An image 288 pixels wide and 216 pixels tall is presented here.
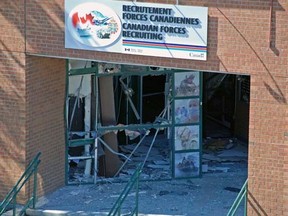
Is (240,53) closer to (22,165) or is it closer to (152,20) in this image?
(152,20)

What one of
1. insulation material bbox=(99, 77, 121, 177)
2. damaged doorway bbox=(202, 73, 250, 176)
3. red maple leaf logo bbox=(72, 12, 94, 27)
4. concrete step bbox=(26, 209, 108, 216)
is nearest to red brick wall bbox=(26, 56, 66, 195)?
concrete step bbox=(26, 209, 108, 216)

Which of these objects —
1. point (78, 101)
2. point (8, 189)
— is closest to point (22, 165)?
point (8, 189)

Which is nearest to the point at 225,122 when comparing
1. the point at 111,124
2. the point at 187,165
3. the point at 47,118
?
the point at 187,165

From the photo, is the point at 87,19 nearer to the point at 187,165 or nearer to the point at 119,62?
the point at 119,62

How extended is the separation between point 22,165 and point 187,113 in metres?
3.05

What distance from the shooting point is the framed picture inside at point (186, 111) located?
20031 millimetres

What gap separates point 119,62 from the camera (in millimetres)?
18328

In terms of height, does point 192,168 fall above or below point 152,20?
below

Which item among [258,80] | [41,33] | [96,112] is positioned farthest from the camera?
[96,112]

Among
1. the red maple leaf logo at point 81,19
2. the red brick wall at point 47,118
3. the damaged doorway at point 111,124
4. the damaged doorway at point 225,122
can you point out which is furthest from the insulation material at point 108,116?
the red maple leaf logo at point 81,19

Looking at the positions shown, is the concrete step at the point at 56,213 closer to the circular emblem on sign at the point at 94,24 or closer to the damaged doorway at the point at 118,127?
the damaged doorway at the point at 118,127

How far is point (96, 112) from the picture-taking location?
65.9 ft

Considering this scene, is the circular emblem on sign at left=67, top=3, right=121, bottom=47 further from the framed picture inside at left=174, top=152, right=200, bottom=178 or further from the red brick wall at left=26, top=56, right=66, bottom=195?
the framed picture inside at left=174, top=152, right=200, bottom=178

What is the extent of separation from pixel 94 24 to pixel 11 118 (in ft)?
6.94
